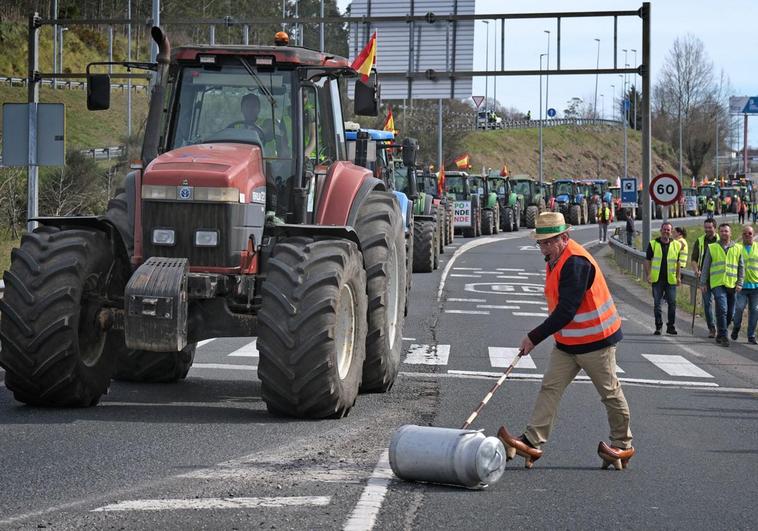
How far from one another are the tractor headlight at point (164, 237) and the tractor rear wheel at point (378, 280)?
1929mm

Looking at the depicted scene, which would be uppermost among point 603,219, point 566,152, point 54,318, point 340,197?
point 566,152

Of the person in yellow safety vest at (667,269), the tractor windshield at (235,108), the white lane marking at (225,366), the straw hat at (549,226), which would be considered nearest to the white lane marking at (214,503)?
the straw hat at (549,226)

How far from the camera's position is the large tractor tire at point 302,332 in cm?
1086

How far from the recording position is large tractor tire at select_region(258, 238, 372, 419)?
10859mm

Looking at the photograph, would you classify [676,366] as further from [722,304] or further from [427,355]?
[722,304]

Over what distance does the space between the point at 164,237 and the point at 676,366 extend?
9.12 metres

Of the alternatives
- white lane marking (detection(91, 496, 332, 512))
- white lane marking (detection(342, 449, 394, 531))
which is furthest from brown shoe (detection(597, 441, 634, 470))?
white lane marking (detection(91, 496, 332, 512))

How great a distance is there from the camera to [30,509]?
301 inches

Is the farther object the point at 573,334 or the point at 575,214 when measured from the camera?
the point at 575,214

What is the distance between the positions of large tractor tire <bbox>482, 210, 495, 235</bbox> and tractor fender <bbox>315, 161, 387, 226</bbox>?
4796 centimetres

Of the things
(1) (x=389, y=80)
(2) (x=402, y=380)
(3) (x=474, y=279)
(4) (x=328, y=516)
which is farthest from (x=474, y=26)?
(4) (x=328, y=516)

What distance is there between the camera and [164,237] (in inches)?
455

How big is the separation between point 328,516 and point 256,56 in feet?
19.2

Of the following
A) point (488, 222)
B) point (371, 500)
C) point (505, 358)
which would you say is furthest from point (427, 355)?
point (488, 222)
